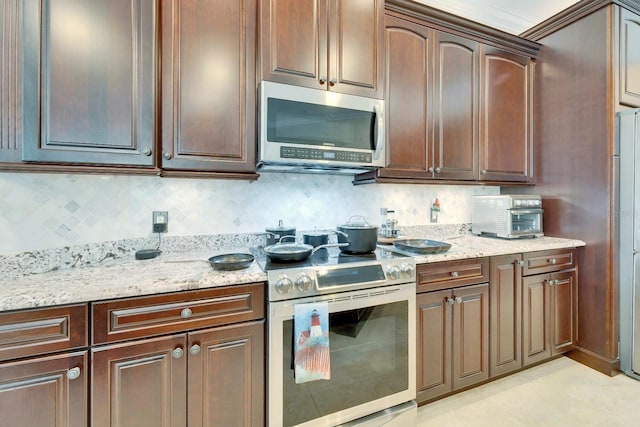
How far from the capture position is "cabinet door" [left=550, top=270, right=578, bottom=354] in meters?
2.19

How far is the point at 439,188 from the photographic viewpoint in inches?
101

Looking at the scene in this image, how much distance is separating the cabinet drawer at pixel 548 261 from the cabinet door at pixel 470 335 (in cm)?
43

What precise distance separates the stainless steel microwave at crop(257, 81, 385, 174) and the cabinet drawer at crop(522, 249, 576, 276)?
1310mm

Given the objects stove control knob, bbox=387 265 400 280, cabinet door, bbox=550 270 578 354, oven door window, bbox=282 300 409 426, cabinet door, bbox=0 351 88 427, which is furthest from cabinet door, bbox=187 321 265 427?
cabinet door, bbox=550 270 578 354

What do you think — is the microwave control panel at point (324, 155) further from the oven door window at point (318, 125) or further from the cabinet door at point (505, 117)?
the cabinet door at point (505, 117)

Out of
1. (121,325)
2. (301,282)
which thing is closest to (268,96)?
(301,282)

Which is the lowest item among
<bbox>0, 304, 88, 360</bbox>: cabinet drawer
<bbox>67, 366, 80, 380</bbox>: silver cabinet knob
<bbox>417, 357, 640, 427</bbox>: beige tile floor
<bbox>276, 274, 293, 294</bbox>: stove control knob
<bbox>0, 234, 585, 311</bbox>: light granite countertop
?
<bbox>417, 357, 640, 427</bbox>: beige tile floor

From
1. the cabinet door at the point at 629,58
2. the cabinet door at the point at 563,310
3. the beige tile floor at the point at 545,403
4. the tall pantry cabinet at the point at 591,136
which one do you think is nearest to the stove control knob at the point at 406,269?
the beige tile floor at the point at 545,403

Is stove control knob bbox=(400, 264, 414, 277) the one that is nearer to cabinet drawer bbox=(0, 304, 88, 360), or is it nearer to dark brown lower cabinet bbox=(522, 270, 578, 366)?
dark brown lower cabinet bbox=(522, 270, 578, 366)

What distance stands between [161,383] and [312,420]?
2.37 feet

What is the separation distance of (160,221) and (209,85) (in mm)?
845

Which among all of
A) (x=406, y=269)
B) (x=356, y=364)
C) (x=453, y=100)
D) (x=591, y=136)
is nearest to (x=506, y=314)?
(x=406, y=269)

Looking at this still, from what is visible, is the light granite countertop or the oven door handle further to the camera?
the oven door handle

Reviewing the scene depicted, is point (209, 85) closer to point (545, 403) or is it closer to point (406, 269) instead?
point (406, 269)
